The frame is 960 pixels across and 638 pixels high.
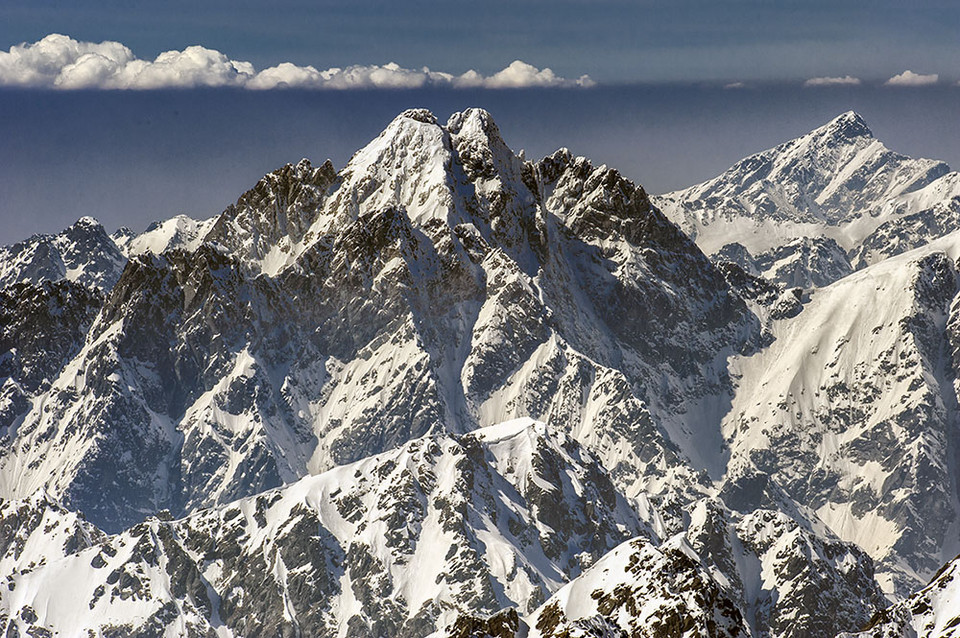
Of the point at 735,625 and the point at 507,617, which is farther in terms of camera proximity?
the point at 735,625

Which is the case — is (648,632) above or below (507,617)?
below

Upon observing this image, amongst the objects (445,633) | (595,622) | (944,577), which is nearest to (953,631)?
(944,577)

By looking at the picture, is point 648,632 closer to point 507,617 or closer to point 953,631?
point 507,617

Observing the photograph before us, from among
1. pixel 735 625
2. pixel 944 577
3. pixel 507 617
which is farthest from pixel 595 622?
pixel 944 577

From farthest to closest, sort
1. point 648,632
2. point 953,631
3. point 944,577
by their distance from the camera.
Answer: point 648,632 < point 944,577 < point 953,631

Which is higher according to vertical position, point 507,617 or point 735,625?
point 507,617

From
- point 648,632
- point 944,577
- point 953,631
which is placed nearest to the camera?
point 953,631

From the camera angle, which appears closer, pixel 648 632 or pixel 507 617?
pixel 507 617

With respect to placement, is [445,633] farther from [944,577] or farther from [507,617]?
[944,577]
